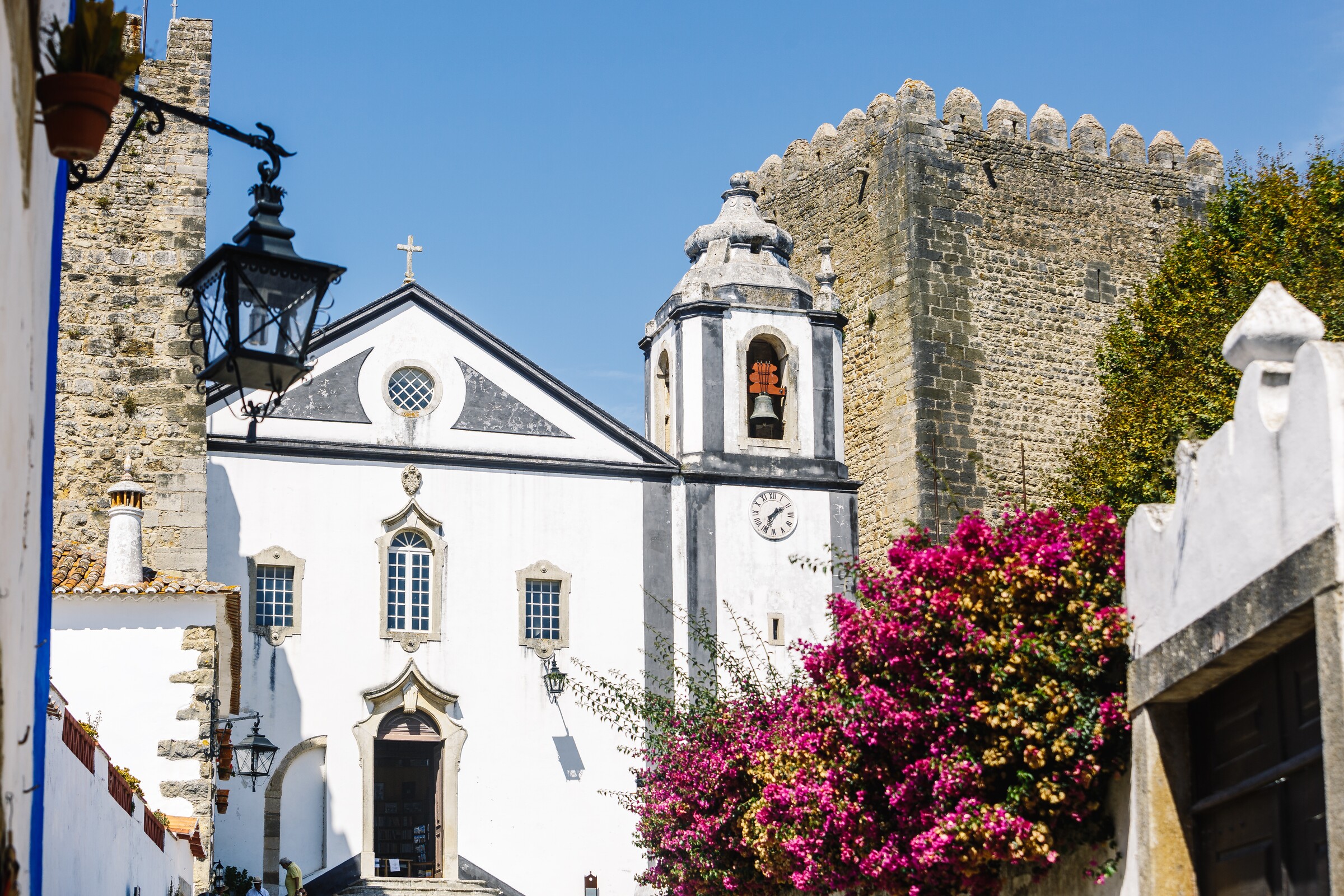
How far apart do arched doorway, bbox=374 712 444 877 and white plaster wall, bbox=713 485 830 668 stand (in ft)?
13.2

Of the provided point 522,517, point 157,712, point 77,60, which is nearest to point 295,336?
point 77,60

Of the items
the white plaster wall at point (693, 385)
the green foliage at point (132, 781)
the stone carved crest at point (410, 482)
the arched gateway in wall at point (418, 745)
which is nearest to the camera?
the green foliage at point (132, 781)

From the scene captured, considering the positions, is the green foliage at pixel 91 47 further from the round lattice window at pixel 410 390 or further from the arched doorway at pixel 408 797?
the round lattice window at pixel 410 390

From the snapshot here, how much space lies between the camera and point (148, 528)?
18141mm

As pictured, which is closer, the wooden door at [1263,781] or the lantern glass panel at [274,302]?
the lantern glass panel at [274,302]

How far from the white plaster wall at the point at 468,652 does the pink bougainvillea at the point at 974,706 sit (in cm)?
1023

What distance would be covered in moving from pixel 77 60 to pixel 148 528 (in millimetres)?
12766

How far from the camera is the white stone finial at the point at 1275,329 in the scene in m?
7.34

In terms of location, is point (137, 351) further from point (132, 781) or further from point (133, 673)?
point (132, 781)

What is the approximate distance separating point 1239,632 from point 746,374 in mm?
16823

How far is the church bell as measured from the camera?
24.1 m

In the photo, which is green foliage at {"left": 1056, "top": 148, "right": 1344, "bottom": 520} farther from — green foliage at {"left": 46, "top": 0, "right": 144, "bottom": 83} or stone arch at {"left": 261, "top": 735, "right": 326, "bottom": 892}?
green foliage at {"left": 46, "top": 0, "right": 144, "bottom": 83}

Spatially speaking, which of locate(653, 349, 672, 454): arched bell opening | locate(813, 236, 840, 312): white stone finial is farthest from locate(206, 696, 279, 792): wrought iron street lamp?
locate(813, 236, 840, 312): white stone finial

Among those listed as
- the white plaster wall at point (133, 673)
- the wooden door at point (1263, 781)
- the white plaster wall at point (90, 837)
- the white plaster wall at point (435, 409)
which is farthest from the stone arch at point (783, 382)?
the wooden door at point (1263, 781)
